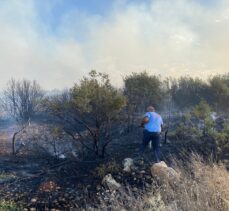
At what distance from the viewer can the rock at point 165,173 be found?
6424 millimetres

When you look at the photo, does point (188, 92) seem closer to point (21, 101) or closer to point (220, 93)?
point (220, 93)

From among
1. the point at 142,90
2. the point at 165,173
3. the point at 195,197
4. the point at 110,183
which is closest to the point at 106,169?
the point at 110,183

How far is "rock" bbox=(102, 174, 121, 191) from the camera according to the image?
6.89 metres

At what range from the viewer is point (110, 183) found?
22.9 feet

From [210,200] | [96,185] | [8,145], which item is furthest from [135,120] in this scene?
[210,200]

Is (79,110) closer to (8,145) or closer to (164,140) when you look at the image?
(164,140)

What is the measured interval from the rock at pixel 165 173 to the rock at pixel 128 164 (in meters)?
0.76

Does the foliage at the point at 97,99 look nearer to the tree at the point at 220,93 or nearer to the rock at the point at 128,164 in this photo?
the rock at the point at 128,164

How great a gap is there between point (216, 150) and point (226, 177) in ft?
13.3

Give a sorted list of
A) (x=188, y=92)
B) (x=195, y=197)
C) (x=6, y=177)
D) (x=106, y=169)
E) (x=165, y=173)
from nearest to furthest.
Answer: (x=195, y=197), (x=165, y=173), (x=106, y=169), (x=6, y=177), (x=188, y=92)

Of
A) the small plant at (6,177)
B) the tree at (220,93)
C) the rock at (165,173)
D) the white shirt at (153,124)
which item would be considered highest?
the tree at (220,93)

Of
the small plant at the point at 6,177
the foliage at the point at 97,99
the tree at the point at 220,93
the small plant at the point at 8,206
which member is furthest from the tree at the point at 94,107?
the tree at the point at 220,93

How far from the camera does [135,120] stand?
14.1 m

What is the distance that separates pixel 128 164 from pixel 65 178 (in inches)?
67.3
